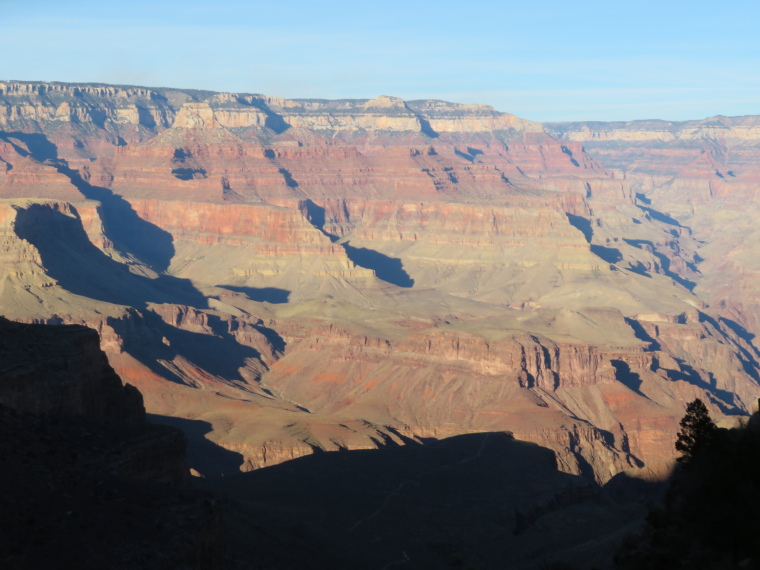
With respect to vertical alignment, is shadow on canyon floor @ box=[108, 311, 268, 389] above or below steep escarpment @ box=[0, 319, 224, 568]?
below

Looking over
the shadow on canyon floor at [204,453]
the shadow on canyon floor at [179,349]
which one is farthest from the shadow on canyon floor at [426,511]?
the shadow on canyon floor at [179,349]

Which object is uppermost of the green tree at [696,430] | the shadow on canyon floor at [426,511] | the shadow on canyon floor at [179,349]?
the green tree at [696,430]

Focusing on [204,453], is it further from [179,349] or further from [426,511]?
[179,349]

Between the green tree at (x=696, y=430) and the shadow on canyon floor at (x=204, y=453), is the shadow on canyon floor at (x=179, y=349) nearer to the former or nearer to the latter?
the shadow on canyon floor at (x=204, y=453)

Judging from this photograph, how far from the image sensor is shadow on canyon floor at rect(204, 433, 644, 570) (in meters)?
56.0

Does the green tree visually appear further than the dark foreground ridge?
Yes

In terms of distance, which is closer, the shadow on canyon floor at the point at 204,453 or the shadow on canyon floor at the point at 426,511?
the shadow on canyon floor at the point at 426,511

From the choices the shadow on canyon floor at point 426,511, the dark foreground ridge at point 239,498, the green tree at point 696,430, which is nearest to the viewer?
the dark foreground ridge at point 239,498

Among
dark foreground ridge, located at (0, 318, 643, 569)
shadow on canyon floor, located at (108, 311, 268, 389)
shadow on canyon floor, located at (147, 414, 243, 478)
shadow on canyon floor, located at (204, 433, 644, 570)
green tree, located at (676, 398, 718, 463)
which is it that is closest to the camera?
dark foreground ridge, located at (0, 318, 643, 569)

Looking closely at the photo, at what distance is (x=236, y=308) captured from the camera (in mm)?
170375

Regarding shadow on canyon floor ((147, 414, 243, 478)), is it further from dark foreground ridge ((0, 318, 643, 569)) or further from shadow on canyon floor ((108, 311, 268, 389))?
shadow on canyon floor ((108, 311, 268, 389))

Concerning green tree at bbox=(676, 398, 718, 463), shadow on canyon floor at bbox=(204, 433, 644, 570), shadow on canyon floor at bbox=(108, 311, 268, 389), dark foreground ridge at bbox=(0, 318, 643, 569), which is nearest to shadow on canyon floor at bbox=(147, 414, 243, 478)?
dark foreground ridge at bbox=(0, 318, 643, 569)

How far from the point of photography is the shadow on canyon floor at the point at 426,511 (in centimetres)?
5600

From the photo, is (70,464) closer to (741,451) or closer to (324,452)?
(741,451)
